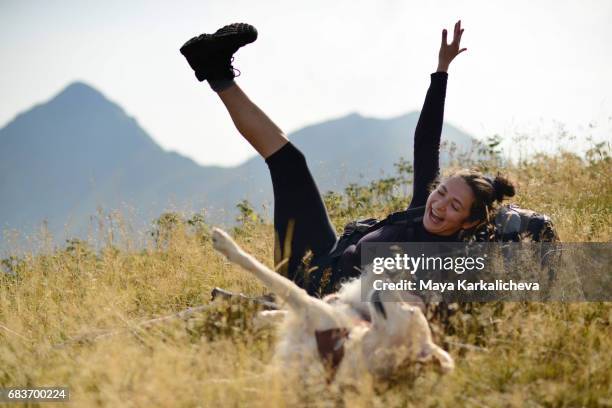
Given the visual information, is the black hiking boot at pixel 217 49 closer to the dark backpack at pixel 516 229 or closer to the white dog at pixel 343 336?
the white dog at pixel 343 336

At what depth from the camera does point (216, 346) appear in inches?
109

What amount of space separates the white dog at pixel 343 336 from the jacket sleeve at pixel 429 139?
188cm

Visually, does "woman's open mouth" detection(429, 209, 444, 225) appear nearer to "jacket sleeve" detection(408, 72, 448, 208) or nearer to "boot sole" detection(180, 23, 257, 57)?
"jacket sleeve" detection(408, 72, 448, 208)

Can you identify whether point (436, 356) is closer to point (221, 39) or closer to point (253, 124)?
point (253, 124)

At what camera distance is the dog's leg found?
8.31 feet

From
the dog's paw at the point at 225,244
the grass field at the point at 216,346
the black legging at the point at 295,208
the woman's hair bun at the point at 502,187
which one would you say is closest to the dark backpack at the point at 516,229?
the woman's hair bun at the point at 502,187

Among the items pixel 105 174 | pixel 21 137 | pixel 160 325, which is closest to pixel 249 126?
pixel 160 325

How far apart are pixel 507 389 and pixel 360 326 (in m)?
0.71

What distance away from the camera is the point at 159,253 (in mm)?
5430

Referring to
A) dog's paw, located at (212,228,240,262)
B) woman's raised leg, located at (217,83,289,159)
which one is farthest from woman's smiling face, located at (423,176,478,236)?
dog's paw, located at (212,228,240,262)

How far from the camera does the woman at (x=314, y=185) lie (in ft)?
12.4

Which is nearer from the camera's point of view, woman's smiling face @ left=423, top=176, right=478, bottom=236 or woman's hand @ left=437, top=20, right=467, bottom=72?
woman's smiling face @ left=423, top=176, right=478, bottom=236

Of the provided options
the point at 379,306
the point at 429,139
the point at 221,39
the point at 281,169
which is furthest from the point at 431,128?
the point at 379,306

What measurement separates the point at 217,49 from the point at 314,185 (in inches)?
49.2
